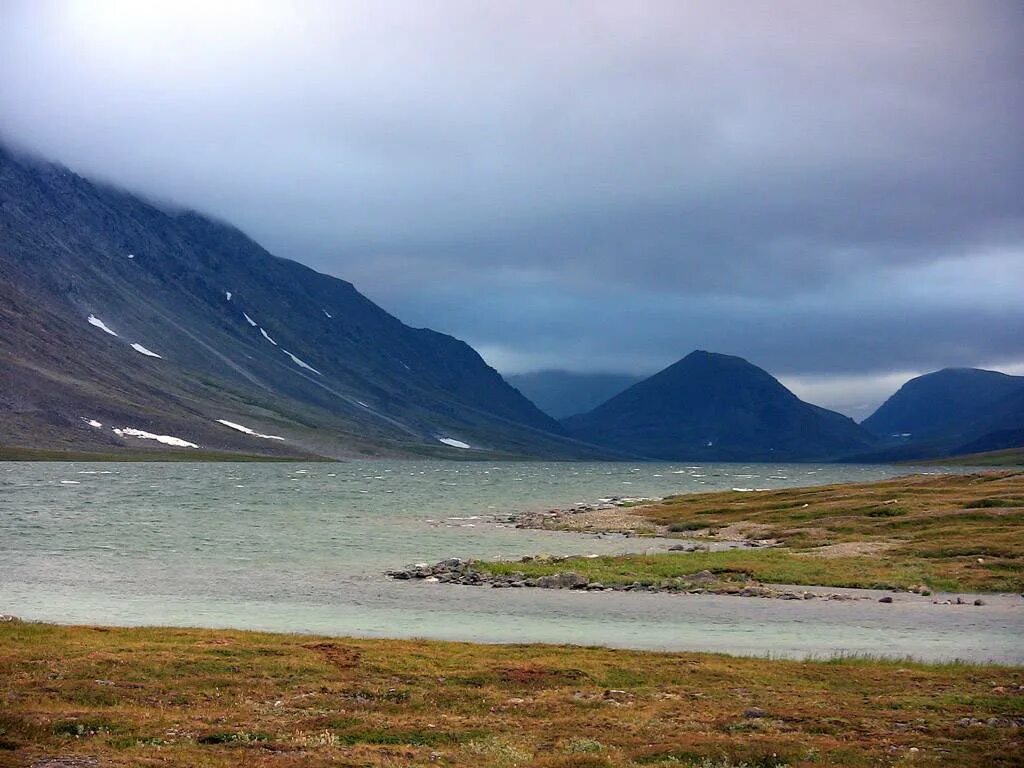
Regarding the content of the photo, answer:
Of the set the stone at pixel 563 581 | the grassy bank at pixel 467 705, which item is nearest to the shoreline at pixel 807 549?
the stone at pixel 563 581

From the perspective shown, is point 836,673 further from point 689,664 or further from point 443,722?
point 443,722

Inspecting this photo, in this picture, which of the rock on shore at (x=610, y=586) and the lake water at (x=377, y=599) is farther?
the rock on shore at (x=610, y=586)

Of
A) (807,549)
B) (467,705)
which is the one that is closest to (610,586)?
(807,549)

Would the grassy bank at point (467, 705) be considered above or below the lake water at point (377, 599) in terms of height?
above

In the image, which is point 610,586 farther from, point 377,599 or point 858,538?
point 858,538

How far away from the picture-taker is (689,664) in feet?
106

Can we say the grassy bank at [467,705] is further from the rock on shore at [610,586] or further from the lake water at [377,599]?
the rock on shore at [610,586]

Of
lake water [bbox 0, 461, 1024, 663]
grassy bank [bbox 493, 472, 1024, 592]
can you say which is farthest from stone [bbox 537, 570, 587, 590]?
lake water [bbox 0, 461, 1024, 663]

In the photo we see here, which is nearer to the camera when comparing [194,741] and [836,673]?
[194,741]

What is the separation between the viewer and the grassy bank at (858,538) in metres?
57.5

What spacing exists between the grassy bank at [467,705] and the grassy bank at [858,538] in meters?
24.3

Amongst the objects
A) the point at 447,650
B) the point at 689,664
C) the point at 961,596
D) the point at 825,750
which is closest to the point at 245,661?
the point at 447,650

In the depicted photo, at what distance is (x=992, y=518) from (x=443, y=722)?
2488 inches

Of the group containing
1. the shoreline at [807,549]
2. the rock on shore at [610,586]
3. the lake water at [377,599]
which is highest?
the shoreline at [807,549]
